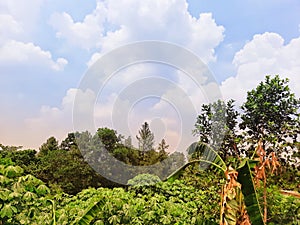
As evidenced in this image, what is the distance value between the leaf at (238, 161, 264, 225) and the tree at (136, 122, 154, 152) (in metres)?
5.31

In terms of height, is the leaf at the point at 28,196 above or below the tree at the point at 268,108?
below

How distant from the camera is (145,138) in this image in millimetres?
8938

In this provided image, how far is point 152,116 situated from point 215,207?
3.06 metres

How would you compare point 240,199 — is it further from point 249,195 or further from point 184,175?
point 184,175

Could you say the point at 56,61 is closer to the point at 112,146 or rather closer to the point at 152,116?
the point at 152,116

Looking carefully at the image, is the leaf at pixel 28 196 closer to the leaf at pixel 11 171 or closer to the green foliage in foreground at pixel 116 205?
the green foliage in foreground at pixel 116 205

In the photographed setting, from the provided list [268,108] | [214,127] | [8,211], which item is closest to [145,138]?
[214,127]

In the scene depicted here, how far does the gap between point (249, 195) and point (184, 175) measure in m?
4.30

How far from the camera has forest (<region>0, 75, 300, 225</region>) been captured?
2.56 m

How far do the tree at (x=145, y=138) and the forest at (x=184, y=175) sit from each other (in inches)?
0.9

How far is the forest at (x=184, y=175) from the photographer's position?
8.39ft

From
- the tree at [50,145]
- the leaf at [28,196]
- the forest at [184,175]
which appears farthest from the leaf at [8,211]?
the tree at [50,145]

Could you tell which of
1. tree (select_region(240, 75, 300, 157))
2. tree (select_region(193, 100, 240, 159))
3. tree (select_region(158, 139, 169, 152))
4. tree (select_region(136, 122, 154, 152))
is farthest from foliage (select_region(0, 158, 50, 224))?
tree (select_region(240, 75, 300, 157))

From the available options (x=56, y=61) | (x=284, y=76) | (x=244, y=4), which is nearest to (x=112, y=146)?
(x=56, y=61)
